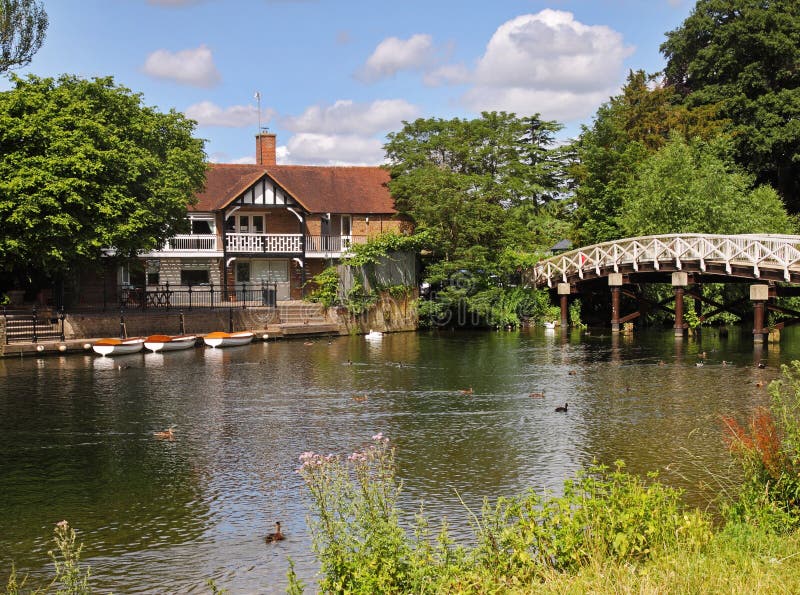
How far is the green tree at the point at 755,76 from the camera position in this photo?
53.5 m

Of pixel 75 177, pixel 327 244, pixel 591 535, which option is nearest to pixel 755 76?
pixel 327 244

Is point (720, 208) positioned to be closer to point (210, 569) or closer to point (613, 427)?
point (613, 427)

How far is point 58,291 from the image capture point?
137ft

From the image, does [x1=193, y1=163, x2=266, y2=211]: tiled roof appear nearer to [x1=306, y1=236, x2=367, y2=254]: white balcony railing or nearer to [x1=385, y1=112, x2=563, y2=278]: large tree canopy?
[x1=306, y1=236, x2=367, y2=254]: white balcony railing

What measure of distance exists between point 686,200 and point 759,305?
9.30 meters

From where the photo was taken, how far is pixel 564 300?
48125mm

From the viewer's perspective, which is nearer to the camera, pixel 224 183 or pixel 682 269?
pixel 682 269

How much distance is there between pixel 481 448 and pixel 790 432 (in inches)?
325

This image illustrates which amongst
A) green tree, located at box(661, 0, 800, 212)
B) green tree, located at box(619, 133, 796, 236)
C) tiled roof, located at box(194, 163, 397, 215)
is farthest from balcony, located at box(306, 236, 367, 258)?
green tree, located at box(661, 0, 800, 212)

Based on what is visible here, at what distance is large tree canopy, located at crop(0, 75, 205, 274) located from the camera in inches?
1309

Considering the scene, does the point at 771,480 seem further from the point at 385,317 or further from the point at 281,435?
the point at 385,317

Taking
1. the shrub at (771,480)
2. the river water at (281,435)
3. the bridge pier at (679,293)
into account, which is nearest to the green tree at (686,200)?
the bridge pier at (679,293)

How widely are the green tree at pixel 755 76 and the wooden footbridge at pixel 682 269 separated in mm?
13423

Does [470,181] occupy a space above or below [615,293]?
above
